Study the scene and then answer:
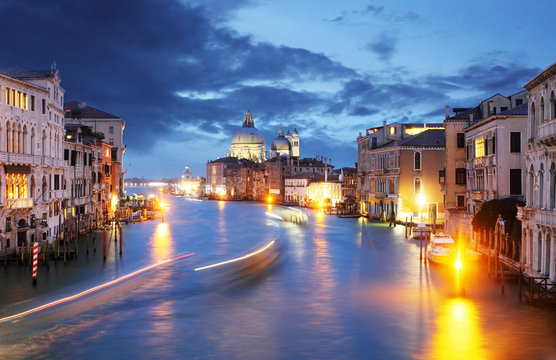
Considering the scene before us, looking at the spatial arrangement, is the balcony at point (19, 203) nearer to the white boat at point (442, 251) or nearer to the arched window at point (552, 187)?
the white boat at point (442, 251)

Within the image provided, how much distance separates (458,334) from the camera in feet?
57.2

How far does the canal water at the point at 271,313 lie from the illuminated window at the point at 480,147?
783cm

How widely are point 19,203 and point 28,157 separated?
2.47 meters

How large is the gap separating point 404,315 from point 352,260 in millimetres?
14125

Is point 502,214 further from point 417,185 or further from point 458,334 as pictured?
point 417,185

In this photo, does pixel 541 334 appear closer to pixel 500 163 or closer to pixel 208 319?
pixel 208 319

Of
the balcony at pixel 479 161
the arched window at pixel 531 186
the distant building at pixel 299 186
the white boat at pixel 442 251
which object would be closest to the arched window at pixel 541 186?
the arched window at pixel 531 186

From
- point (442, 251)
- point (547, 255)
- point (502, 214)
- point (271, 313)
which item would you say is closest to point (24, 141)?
point (271, 313)

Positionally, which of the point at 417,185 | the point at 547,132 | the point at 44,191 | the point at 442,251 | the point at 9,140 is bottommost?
the point at 442,251

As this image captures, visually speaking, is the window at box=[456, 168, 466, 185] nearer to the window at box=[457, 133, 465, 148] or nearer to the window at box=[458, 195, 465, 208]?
the window at box=[458, 195, 465, 208]

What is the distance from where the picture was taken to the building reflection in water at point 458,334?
15.7 metres

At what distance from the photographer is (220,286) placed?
81.6ft

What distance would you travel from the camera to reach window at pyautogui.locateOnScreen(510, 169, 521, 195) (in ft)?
103

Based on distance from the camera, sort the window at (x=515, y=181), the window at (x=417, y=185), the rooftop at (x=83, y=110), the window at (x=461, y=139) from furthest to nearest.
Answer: the rooftop at (x=83, y=110), the window at (x=417, y=185), the window at (x=461, y=139), the window at (x=515, y=181)
